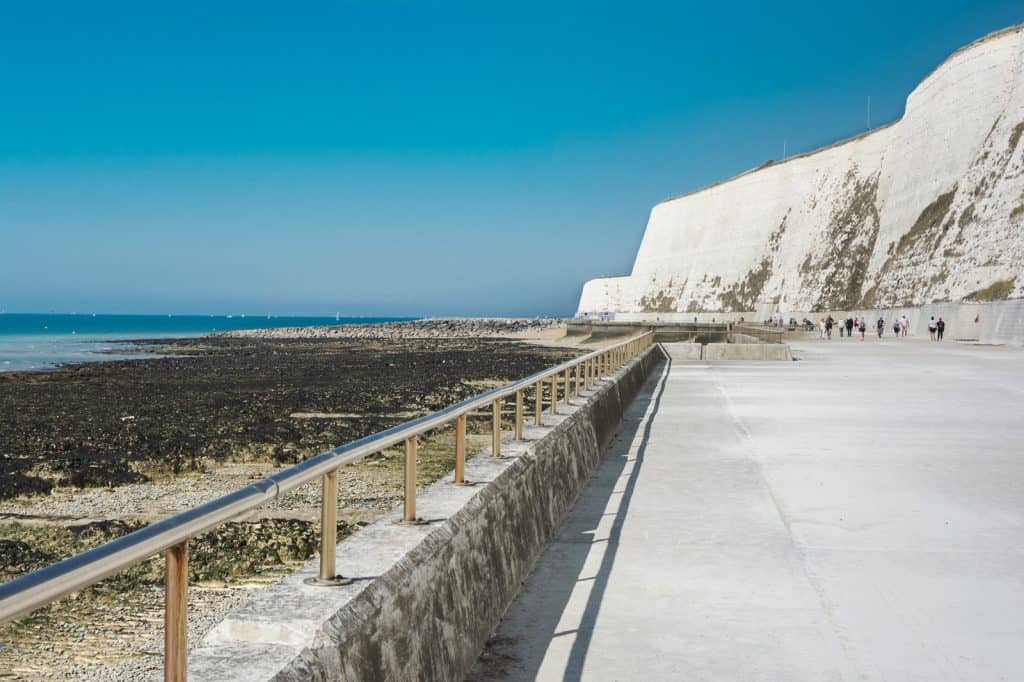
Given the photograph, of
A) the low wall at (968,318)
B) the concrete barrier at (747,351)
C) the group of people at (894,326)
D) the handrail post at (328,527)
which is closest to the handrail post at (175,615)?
the handrail post at (328,527)

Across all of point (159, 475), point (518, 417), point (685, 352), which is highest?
point (518, 417)

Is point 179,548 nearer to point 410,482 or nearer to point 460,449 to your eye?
point 410,482

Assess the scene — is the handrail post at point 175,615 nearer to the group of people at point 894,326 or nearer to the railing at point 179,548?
the railing at point 179,548

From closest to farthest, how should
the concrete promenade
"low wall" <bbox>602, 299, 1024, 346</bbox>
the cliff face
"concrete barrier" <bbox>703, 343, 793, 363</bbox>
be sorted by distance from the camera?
the concrete promenade < "concrete barrier" <bbox>703, 343, 793, 363</bbox> < "low wall" <bbox>602, 299, 1024, 346</bbox> < the cliff face

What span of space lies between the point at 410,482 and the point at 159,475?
11.8 m

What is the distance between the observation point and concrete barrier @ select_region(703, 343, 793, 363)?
3678 cm

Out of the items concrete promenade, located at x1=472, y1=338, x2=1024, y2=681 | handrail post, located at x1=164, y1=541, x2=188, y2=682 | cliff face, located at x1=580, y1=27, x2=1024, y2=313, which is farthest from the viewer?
cliff face, located at x1=580, y1=27, x2=1024, y2=313

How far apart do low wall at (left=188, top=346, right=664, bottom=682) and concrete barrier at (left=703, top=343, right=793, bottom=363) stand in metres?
30.0

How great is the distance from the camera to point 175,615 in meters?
2.45

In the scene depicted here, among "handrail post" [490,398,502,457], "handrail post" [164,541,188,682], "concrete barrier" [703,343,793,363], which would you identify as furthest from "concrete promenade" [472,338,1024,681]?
"concrete barrier" [703,343,793,363]

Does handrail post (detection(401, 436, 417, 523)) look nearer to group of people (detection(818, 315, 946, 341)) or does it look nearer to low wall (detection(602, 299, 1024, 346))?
low wall (detection(602, 299, 1024, 346))

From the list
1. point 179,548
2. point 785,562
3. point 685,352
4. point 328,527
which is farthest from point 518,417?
point 685,352

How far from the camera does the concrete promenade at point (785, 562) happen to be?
5.34 m

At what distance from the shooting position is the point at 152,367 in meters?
49.1
